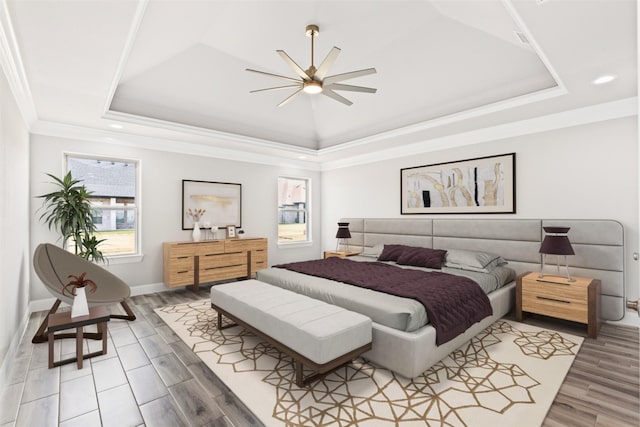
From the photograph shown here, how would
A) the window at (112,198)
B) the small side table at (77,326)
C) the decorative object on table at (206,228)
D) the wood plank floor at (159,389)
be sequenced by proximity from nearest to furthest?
1. the wood plank floor at (159,389)
2. the small side table at (77,326)
3. the window at (112,198)
4. the decorative object on table at (206,228)

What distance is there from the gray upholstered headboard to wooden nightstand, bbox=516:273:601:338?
250mm

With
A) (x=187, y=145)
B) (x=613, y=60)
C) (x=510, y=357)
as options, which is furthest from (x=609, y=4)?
(x=187, y=145)

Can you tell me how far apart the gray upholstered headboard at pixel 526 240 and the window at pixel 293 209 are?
1940 mm

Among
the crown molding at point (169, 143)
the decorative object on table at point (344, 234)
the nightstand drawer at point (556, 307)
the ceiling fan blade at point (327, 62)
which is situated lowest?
the nightstand drawer at point (556, 307)

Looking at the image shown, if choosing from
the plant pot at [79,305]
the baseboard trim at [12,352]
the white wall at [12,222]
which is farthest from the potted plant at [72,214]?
the plant pot at [79,305]

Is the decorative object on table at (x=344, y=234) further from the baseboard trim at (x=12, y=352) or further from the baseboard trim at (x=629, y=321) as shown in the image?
the baseboard trim at (x=12, y=352)

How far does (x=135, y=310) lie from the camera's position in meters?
3.91

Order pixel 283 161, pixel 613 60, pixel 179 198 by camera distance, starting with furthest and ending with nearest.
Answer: pixel 283 161, pixel 179 198, pixel 613 60

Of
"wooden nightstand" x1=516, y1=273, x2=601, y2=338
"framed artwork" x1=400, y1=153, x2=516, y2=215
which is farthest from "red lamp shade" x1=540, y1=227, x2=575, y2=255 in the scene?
"framed artwork" x1=400, y1=153, x2=516, y2=215

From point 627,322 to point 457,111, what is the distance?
3074mm

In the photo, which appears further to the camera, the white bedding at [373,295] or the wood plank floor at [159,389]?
the white bedding at [373,295]

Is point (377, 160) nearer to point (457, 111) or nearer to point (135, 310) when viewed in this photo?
point (457, 111)

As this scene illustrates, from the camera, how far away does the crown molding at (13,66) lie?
6.21 ft

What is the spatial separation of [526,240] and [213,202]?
481 centimetres
